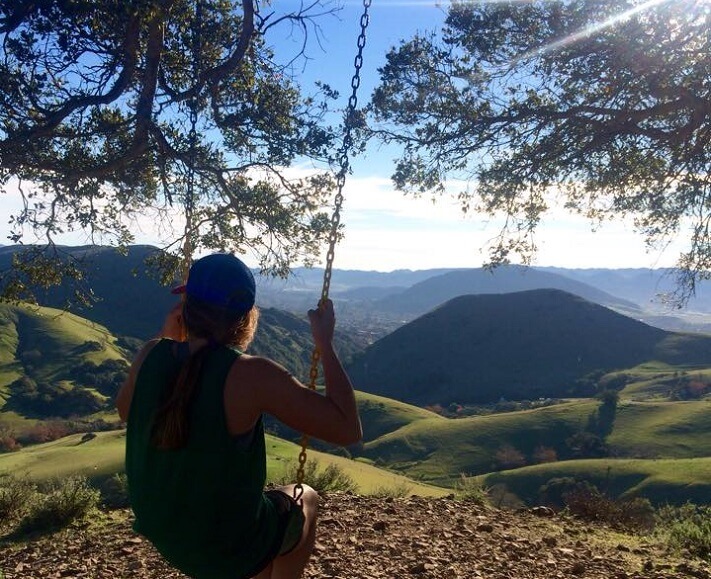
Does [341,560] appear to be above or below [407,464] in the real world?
above

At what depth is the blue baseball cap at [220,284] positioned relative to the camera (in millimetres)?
2318

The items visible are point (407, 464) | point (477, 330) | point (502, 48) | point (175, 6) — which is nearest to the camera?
point (175, 6)

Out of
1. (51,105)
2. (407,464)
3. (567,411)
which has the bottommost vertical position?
(407,464)

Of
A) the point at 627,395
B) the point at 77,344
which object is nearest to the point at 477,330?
the point at 627,395

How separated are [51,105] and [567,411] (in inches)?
2661

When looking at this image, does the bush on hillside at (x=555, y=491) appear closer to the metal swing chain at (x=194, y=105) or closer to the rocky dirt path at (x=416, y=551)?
the rocky dirt path at (x=416, y=551)

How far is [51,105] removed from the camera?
6.44m

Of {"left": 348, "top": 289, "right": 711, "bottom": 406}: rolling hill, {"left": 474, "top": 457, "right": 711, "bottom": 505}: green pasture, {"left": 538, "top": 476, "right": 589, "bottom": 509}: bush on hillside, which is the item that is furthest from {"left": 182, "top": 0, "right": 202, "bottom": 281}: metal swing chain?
{"left": 348, "top": 289, "right": 711, "bottom": 406}: rolling hill

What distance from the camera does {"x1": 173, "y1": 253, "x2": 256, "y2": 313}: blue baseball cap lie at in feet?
7.61

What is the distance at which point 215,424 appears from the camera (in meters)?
2.14

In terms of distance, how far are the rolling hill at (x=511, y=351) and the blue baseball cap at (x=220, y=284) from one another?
9374 cm

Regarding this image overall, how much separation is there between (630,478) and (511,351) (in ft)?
199

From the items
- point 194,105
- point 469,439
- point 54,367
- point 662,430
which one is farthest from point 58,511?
point 54,367

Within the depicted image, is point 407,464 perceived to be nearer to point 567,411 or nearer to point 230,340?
point 567,411
